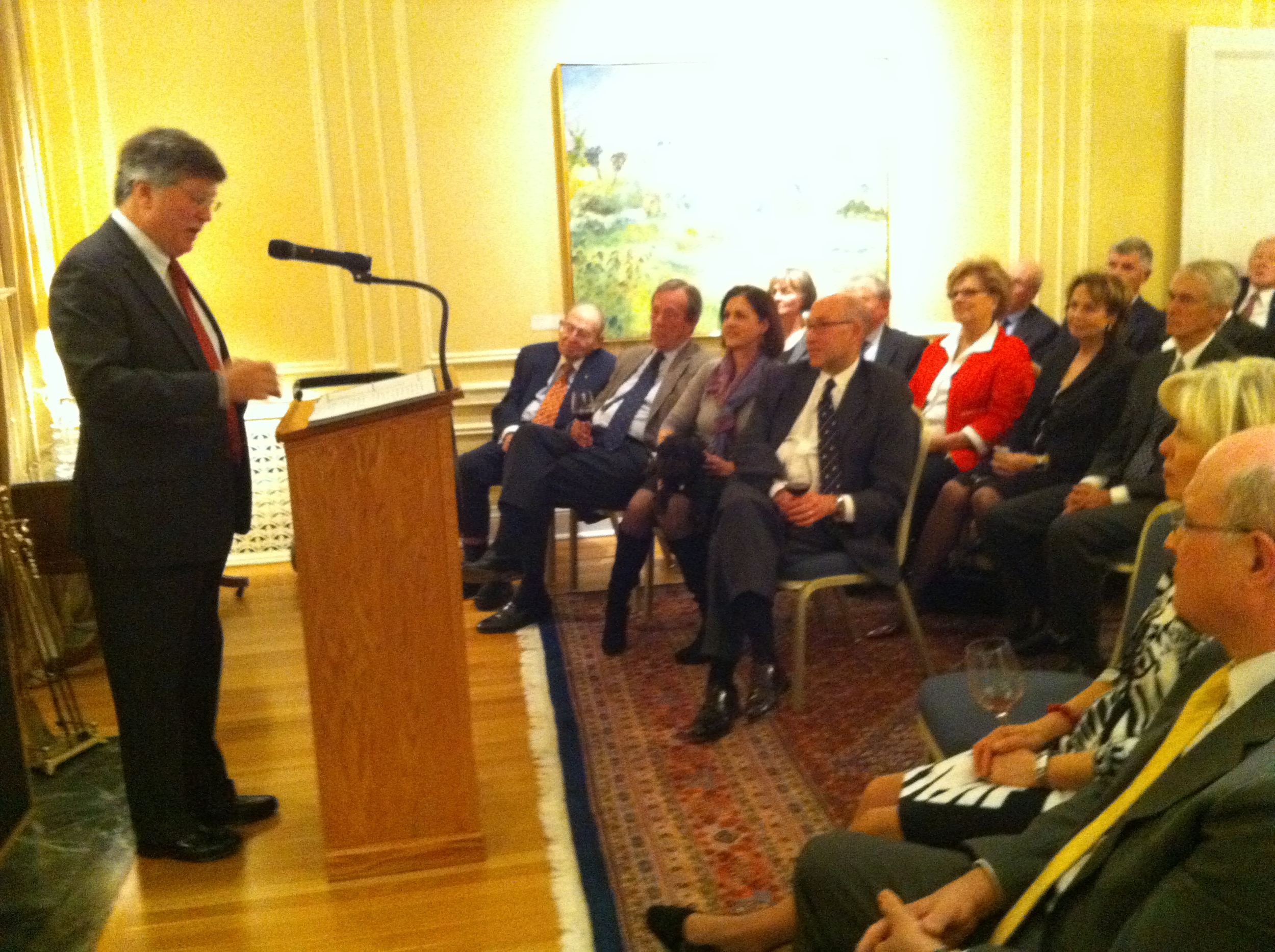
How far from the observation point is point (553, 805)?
2998 millimetres

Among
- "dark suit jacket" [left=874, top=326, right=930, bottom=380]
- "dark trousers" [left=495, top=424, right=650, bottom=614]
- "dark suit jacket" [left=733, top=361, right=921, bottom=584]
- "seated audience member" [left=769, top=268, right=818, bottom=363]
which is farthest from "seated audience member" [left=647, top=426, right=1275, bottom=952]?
"seated audience member" [left=769, top=268, right=818, bottom=363]

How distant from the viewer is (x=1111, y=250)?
19.1 feet

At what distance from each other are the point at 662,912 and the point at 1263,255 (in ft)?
15.0

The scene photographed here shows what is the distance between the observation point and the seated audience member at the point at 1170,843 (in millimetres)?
1166

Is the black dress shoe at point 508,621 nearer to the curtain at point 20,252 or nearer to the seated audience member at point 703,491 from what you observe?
the seated audience member at point 703,491

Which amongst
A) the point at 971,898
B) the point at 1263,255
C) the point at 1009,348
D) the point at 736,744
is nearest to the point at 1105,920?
the point at 971,898

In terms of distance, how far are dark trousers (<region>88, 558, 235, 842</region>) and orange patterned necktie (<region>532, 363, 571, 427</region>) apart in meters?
2.31

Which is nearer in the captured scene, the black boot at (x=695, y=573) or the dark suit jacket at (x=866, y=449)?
the dark suit jacket at (x=866, y=449)

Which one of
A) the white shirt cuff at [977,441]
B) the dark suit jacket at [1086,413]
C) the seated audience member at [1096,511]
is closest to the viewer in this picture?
the seated audience member at [1096,511]

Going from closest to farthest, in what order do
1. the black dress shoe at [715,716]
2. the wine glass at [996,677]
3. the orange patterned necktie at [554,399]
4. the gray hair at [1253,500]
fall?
the gray hair at [1253,500] < the wine glass at [996,677] < the black dress shoe at [715,716] < the orange patterned necktie at [554,399]

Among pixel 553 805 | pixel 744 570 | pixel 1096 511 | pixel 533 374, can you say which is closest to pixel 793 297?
pixel 533 374

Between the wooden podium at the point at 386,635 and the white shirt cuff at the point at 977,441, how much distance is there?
2375 millimetres

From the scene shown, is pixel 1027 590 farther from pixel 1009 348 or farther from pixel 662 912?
pixel 662 912

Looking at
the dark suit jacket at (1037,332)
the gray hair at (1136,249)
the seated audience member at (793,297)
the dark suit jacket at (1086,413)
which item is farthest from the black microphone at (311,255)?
the gray hair at (1136,249)
